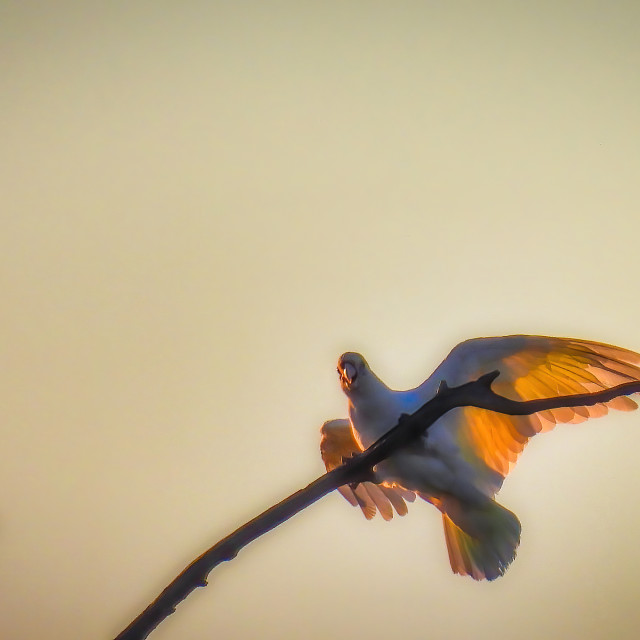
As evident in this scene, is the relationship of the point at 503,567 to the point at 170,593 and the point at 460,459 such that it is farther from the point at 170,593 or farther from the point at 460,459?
the point at 170,593

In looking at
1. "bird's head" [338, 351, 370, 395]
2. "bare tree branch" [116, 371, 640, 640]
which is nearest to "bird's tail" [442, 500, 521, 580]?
"bird's head" [338, 351, 370, 395]

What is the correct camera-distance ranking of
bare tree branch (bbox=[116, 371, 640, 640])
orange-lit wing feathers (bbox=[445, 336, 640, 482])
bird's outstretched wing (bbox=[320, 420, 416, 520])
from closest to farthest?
bare tree branch (bbox=[116, 371, 640, 640])
orange-lit wing feathers (bbox=[445, 336, 640, 482])
bird's outstretched wing (bbox=[320, 420, 416, 520])

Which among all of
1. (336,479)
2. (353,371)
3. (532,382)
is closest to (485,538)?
(532,382)

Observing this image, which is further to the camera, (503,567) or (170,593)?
(503,567)

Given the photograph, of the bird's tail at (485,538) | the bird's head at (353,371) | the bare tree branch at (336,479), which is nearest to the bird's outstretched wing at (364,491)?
the bird's tail at (485,538)

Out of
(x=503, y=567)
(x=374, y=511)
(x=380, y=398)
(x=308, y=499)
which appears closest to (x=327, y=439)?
(x=374, y=511)

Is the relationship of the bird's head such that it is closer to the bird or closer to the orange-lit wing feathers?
the bird

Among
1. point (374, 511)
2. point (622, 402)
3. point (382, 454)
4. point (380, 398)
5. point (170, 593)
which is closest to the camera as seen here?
point (170, 593)
